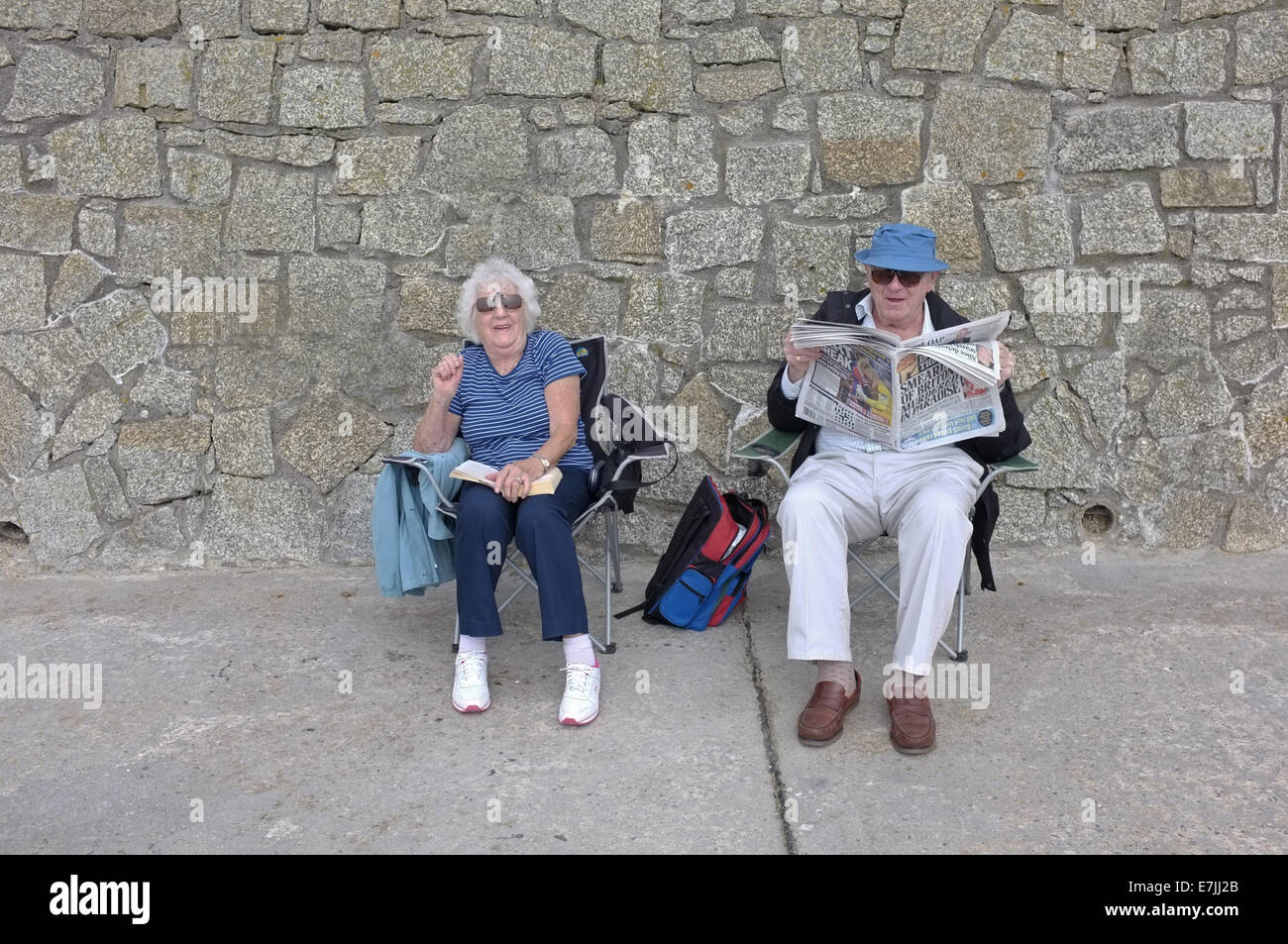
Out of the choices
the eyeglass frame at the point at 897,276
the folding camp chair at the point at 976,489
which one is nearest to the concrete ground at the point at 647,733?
the folding camp chair at the point at 976,489

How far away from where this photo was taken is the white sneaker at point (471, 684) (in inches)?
134

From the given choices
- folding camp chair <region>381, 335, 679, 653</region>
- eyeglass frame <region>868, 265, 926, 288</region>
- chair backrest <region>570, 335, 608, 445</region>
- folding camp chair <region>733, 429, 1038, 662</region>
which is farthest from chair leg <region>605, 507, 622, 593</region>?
eyeglass frame <region>868, 265, 926, 288</region>

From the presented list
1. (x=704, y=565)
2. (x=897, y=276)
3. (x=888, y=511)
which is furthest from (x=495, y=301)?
(x=888, y=511)

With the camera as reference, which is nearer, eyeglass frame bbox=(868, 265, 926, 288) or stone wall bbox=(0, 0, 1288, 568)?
eyeglass frame bbox=(868, 265, 926, 288)

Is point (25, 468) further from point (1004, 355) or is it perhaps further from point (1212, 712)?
point (1212, 712)

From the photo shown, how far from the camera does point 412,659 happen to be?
3.79 m

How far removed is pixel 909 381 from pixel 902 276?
1.08 ft

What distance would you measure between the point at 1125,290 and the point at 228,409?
11.0 ft

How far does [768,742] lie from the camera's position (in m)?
3.19

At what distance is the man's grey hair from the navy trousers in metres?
0.65

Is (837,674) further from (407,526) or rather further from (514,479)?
(407,526)

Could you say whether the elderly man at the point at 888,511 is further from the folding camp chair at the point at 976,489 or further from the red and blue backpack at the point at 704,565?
the red and blue backpack at the point at 704,565

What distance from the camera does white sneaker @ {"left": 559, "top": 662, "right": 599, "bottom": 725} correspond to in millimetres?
3314

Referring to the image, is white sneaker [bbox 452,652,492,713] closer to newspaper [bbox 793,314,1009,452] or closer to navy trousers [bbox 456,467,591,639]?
navy trousers [bbox 456,467,591,639]
